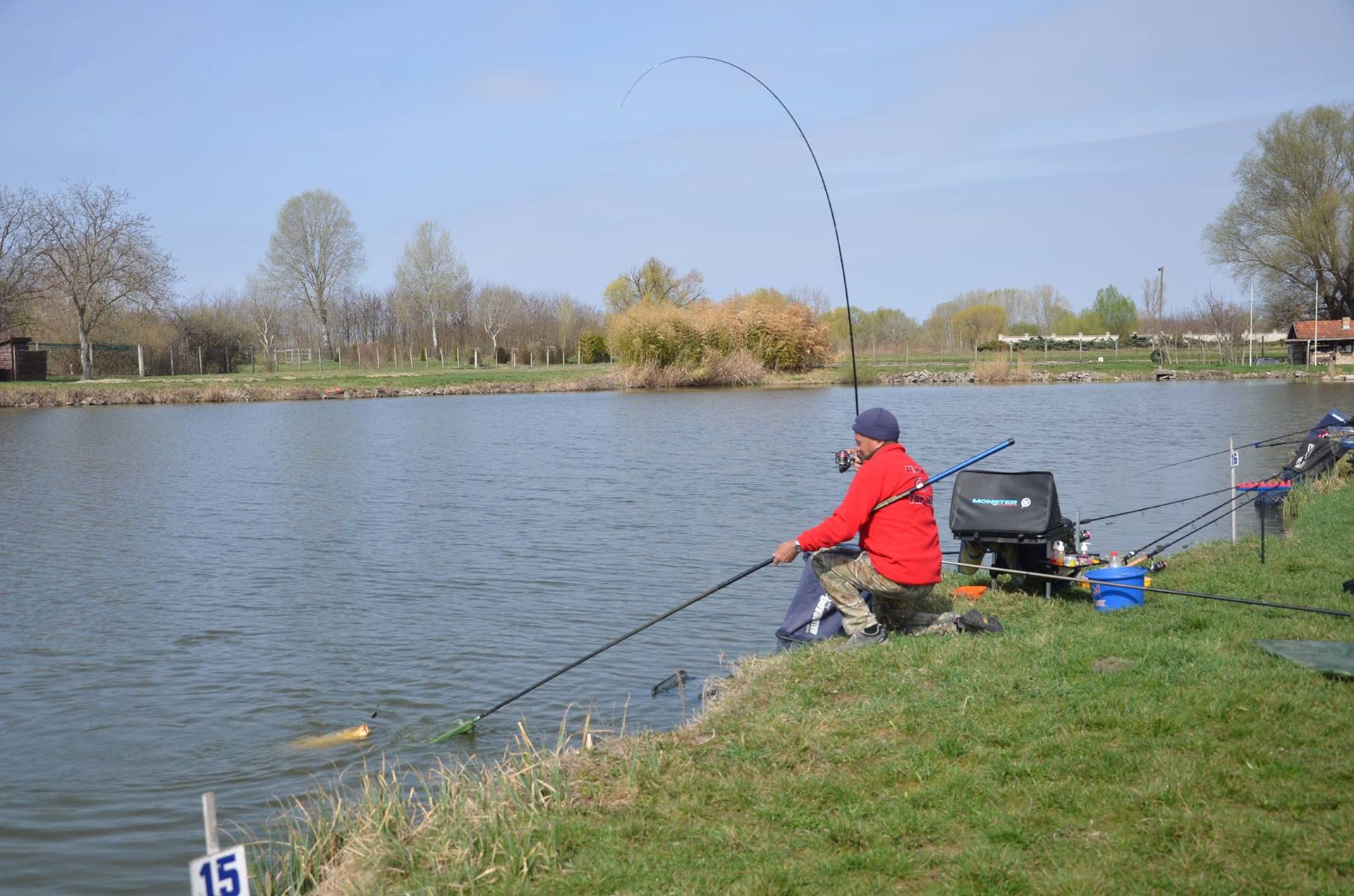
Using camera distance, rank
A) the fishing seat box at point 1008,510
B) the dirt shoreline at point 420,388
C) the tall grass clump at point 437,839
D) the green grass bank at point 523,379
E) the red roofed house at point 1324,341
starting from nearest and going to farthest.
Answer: the tall grass clump at point 437,839 → the fishing seat box at point 1008,510 → the dirt shoreline at point 420,388 → the green grass bank at point 523,379 → the red roofed house at point 1324,341

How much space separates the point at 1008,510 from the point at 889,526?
171cm

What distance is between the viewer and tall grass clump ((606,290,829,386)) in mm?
52094

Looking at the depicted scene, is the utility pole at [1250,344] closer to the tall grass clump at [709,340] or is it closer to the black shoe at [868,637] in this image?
the tall grass clump at [709,340]

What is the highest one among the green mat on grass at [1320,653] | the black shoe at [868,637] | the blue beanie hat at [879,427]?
the blue beanie hat at [879,427]

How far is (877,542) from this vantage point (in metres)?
6.79

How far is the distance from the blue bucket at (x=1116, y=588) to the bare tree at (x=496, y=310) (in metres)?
69.8

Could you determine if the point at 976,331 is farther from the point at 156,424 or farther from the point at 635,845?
the point at 635,845

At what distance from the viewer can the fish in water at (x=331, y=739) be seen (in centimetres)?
688

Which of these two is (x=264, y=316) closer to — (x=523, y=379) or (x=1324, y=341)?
(x=523, y=379)

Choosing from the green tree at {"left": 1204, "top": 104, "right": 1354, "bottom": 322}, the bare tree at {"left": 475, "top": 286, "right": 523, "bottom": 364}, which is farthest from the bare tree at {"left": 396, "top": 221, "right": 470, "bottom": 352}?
the green tree at {"left": 1204, "top": 104, "right": 1354, "bottom": 322}

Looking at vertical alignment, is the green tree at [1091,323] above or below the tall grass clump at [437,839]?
above

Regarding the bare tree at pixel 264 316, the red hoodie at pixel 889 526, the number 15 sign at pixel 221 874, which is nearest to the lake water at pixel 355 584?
the red hoodie at pixel 889 526

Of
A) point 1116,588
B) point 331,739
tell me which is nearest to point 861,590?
point 1116,588

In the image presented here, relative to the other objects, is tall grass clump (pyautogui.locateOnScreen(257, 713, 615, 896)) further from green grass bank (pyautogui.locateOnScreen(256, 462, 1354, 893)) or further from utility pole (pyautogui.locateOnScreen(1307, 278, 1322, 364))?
utility pole (pyautogui.locateOnScreen(1307, 278, 1322, 364))
